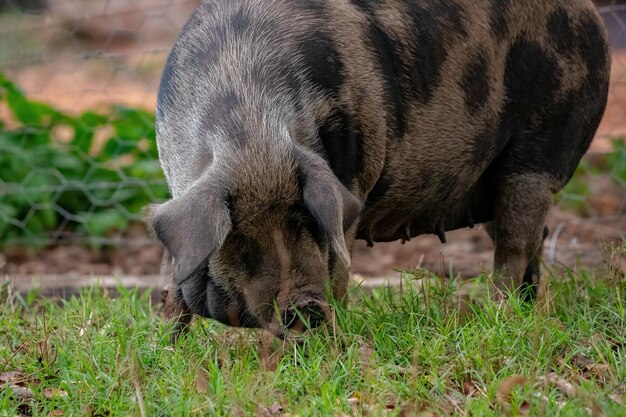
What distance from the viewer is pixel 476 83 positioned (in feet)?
14.0

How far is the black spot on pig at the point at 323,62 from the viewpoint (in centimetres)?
373

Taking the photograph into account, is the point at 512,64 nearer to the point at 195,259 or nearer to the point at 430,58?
the point at 430,58

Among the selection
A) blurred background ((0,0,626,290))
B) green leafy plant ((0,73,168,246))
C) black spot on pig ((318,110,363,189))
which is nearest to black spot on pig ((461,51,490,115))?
black spot on pig ((318,110,363,189))

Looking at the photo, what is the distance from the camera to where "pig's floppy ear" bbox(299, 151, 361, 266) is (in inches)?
127

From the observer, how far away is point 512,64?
14.4 ft

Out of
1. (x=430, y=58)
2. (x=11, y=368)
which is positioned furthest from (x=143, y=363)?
(x=430, y=58)

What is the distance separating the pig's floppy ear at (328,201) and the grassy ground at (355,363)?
1.13 ft

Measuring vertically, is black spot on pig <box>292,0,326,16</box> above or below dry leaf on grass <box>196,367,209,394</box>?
above

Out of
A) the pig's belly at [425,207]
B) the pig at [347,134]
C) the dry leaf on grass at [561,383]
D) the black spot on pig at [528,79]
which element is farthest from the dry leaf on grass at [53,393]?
the black spot on pig at [528,79]

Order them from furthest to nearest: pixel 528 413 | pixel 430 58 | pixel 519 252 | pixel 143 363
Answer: pixel 519 252
pixel 430 58
pixel 143 363
pixel 528 413

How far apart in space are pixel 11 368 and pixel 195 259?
1008 millimetres

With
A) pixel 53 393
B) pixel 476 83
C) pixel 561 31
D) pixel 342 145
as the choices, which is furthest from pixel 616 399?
pixel 561 31

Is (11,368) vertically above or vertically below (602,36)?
below

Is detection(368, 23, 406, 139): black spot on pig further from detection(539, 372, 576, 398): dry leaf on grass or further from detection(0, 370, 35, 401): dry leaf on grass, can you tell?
detection(0, 370, 35, 401): dry leaf on grass
